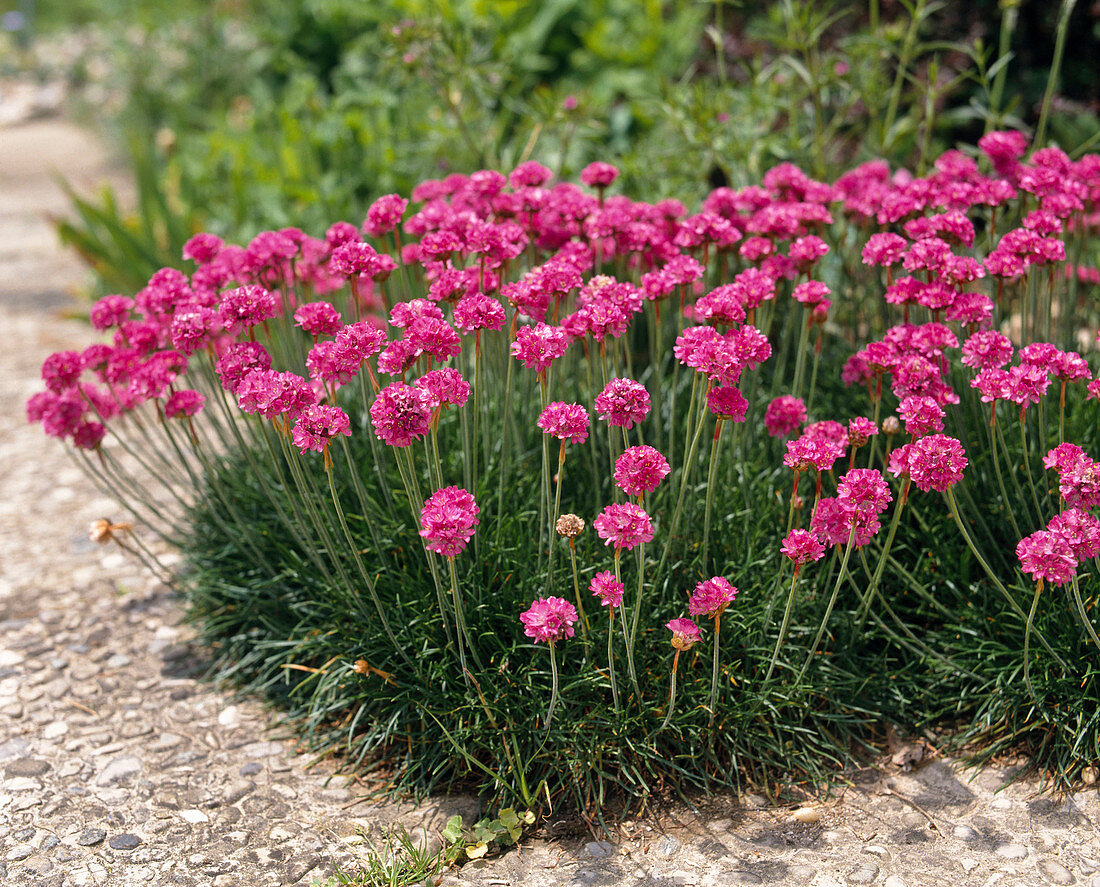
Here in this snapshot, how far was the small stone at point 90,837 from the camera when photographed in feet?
7.45

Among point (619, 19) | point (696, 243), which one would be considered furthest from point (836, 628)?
point (619, 19)

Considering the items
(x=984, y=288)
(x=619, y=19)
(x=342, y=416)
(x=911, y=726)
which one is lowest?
(x=911, y=726)

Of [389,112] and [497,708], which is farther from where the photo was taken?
[389,112]

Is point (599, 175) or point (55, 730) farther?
point (599, 175)

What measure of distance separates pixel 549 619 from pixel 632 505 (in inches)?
11.6

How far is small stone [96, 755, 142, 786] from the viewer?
2.49 metres

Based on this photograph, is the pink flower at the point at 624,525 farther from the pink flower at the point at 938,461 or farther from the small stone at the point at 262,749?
the small stone at the point at 262,749

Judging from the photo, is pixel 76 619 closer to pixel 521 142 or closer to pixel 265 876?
pixel 265 876

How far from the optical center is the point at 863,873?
2178 mm

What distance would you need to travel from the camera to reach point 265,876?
2.21 m

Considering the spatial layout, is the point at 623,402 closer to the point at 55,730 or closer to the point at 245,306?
the point at 245,306

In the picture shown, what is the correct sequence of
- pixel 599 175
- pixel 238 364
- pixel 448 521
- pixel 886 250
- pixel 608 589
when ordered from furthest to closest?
pixel 599 175 → pixel 886 250 → pixel 238 364 → pixel 608 589 → pixel 448 521

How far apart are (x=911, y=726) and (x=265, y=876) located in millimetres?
1730

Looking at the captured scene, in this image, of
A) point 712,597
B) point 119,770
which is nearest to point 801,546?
point 712,597
